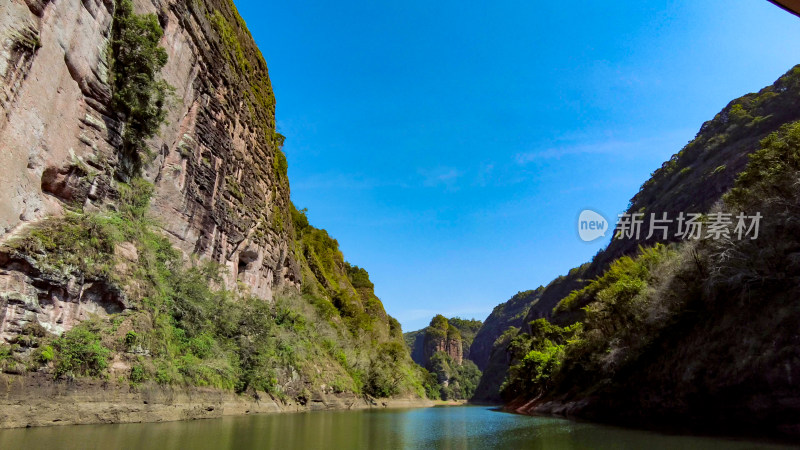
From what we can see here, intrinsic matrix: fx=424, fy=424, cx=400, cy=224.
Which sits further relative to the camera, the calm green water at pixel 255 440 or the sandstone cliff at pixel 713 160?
the sandstone cliff at pixel 713 160

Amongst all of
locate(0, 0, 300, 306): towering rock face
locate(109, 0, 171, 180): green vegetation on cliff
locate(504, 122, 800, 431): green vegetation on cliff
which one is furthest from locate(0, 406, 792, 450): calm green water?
locate(109, 0, 171, 180): green vegetation on cliff

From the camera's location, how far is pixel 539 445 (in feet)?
43.1

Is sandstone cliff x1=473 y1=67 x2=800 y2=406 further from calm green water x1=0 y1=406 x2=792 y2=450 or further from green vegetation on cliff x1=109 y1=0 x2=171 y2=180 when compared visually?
green vegetation on cliff x1=109 y1=0 x2=171 y2=180

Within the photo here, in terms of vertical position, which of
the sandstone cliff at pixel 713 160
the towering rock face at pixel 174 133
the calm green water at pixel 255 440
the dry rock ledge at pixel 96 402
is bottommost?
the calm green water at pixel 255 440

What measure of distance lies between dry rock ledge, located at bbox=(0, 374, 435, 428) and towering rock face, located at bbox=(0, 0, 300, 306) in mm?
4452

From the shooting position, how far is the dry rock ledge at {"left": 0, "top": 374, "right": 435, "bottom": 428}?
35.3 feet

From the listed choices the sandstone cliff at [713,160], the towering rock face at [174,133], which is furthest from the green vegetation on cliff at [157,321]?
the sandstone cliff at [713,160]

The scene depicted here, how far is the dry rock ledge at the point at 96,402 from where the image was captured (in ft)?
35.3

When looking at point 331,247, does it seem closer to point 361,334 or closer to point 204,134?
point 361,334

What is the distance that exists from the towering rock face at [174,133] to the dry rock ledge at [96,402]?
4.45 meters

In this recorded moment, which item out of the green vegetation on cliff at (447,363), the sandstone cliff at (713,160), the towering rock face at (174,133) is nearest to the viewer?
the towering rock face at (174,133)

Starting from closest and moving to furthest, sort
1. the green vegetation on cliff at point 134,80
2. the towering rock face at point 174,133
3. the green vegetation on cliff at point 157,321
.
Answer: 1. the towering rock face at point 174,133
2. the green vegetation on cliff at point 157,321
3. the green vegetation on cliff at point 134,80

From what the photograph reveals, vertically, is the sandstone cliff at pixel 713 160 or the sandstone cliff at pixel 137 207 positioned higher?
the sandstone cliff at pixel 713 160

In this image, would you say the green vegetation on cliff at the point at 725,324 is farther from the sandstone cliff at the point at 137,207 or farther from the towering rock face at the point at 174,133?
the towering rock face at the point at 174,133
